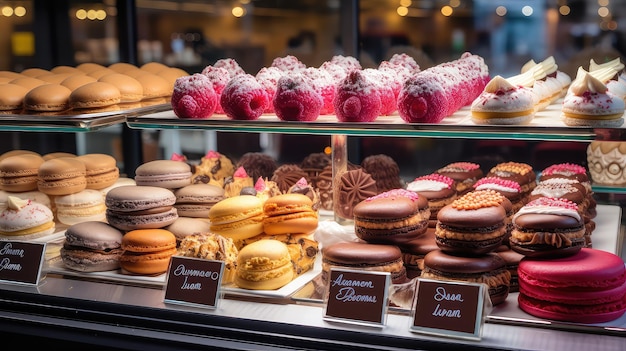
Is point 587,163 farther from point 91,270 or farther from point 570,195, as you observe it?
point 91,270

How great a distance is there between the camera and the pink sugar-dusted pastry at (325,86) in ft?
7.84

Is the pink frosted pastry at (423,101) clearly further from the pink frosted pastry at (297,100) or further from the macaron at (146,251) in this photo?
the macaron at (146,251)

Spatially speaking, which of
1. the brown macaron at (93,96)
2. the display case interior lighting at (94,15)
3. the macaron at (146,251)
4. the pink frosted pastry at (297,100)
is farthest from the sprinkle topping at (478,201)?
the display case interior lighting at (94,15)

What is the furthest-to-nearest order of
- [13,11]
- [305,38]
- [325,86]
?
[13,11] < [305,38] < [325,86]

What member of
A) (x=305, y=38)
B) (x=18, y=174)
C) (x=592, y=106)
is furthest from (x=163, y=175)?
(x=592, y=106)

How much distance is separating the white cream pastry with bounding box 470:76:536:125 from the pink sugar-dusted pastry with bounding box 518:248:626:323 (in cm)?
42

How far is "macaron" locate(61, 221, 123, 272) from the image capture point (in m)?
2.54

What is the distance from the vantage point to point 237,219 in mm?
2465

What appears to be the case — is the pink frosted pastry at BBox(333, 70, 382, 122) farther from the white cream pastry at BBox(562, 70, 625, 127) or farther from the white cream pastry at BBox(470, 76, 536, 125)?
the white cream pastry at BBox(562, 70, 625, 127)

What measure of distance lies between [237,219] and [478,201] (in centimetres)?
81

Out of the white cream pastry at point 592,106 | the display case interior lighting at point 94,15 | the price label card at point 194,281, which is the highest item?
the display case interior lighting at point 94,15

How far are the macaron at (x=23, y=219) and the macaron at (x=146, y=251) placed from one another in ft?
1.68

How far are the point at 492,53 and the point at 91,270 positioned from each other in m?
1.92

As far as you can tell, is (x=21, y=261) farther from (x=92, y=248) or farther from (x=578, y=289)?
(x=578, y=289)
